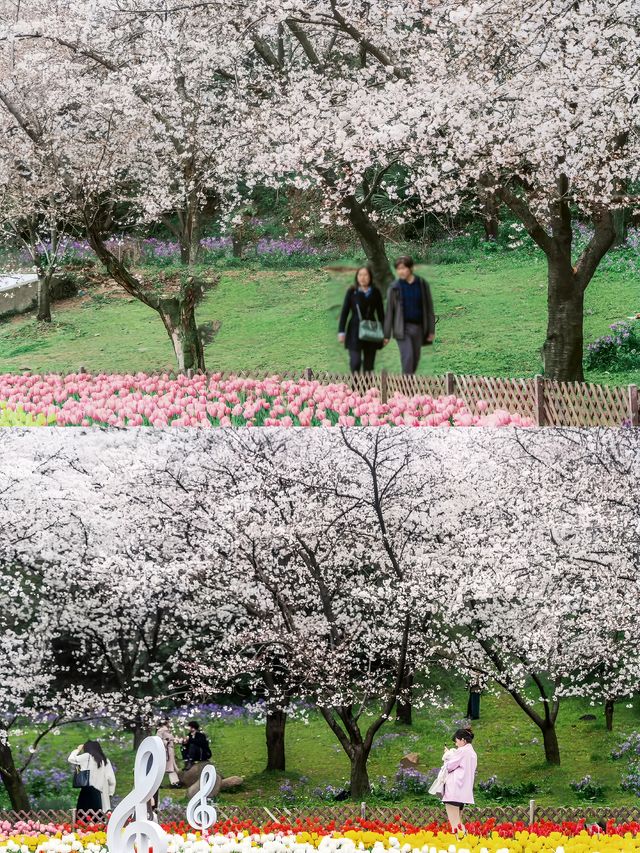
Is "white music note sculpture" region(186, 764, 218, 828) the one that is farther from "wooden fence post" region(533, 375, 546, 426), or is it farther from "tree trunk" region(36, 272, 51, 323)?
"tree trunk" region(36, 272, 51, 323)

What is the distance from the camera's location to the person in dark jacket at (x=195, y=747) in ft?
38.7

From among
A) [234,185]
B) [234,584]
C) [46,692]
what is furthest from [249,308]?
[46,692]

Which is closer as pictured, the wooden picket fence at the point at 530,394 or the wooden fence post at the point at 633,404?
the wooden picket fence at the point at 530,394

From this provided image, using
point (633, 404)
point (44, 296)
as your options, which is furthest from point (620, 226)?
point (44, 296)

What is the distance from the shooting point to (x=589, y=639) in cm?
1206

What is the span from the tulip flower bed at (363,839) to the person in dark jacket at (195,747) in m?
2.44

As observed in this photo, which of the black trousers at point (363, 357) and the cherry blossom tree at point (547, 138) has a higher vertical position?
the cherry blossom tree at point (547, 138)

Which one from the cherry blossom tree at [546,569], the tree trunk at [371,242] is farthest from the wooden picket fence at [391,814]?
the tree trunk at [371,242]

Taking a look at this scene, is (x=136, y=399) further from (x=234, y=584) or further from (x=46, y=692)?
(x=46, y=692)

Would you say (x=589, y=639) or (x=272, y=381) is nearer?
(x=272, y=381)

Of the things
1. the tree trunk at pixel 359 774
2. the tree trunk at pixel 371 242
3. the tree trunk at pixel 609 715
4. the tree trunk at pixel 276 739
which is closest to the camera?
the tree trunk at pixel 371 242

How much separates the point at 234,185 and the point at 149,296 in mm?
1250

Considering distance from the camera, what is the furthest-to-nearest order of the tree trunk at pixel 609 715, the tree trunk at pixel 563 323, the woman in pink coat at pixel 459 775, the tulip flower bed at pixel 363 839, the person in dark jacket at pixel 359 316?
the tree trunk at pixel 609 715 < the tree trunk at pixel 563 323 < the woman in pink coat at pixel 459 775 < the person in dark jacket at pixel 359 316 < the tulip flower bed at pixel 363 839

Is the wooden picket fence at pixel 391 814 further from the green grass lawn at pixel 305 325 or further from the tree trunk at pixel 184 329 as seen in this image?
the tree trunk at pixel 184 329
